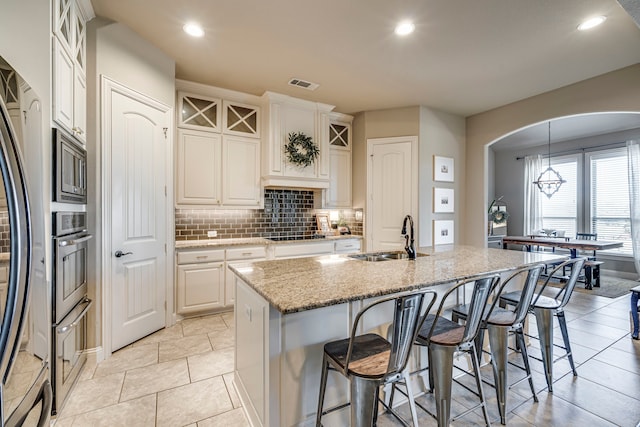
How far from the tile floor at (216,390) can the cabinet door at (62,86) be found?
6.12 feet

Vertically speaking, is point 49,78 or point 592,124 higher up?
point 592,124

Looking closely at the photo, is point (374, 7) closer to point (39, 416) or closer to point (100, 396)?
point (39, 416)

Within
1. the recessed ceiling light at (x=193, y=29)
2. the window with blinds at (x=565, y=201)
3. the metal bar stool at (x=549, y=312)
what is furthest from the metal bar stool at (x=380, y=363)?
the window with blinds at (x=565, y=201)

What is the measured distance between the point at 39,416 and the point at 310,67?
3326 mm

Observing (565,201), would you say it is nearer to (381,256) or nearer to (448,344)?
(381,256)

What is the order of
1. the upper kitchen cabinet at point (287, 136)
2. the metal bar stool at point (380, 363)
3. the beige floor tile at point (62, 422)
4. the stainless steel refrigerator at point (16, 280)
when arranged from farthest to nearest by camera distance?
the upper kitchen cabinet at point (287, 136)
the beige floor tile at point (62, 422)
the metal bar stool at point (380, 363)
the stainless steel refrigerator at point (16, 280)

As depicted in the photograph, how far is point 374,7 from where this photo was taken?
7.38 ft

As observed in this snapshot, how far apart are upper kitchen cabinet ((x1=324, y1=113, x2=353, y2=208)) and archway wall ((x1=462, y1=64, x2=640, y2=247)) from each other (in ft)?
6.44

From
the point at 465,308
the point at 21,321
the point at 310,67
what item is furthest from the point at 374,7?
the point at 21,321

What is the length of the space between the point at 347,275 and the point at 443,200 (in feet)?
10.8

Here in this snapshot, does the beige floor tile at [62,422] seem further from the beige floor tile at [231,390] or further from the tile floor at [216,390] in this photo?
the beige floor tile at [231,390]

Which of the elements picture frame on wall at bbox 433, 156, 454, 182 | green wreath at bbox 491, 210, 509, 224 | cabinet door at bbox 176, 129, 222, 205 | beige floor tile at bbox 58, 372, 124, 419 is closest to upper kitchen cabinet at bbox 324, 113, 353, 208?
picture frame on wall at bbox 433, 156, 454, 182

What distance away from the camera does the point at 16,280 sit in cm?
72

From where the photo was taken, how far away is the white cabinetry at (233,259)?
3508 mm
